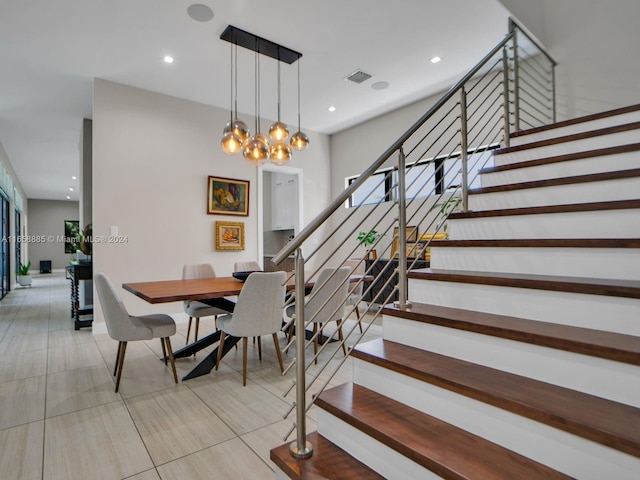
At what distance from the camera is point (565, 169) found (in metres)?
2.22

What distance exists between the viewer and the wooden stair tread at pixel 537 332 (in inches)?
42.7

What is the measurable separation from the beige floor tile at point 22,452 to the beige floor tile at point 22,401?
0.11m

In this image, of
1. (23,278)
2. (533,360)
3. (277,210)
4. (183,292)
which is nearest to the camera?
(533,360)

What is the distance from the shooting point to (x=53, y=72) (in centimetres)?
410

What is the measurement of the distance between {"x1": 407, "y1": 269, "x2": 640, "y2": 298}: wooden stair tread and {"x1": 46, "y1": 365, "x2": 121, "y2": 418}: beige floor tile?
242cm

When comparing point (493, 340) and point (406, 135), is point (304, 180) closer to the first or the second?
point (406, 135)

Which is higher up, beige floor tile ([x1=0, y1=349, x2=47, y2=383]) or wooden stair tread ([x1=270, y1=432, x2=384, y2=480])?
wooden stair tread ([x1=270, y1=432, x2=384, y2=480])

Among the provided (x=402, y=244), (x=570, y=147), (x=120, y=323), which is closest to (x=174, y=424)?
(x=120, y=323)

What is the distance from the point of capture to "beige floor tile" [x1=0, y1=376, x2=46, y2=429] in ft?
6.98

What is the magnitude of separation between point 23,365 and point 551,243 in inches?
167

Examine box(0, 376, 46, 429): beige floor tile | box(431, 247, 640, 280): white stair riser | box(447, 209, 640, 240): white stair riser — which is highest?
box(447, 209, 640, 240): white stair riser

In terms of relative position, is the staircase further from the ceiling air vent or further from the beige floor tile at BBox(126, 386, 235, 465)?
the ceiling air vent

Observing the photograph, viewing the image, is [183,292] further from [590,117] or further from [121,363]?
[590,117]

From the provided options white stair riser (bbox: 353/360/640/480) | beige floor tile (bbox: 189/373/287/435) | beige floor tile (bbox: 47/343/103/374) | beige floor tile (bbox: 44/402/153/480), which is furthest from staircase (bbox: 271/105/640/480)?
beige floor tile (bbox: 47/343/103/374)
